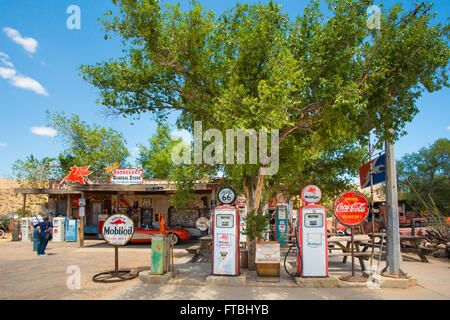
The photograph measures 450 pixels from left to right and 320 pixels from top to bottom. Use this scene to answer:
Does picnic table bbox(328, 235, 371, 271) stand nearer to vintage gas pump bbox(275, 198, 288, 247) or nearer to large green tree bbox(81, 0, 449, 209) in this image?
large green tree bbox(81, 0, 449, 209)

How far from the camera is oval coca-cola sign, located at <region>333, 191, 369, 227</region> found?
26.3ft

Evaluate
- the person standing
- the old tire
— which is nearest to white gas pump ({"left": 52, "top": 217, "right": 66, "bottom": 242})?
the person standing

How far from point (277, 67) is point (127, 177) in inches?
501

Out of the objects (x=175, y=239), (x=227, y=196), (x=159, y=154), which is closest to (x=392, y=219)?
(x=227, y=196)

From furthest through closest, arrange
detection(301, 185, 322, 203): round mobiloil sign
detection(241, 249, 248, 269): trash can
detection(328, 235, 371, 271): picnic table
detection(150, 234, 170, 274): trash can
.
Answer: detection(241, 249, 248, 269): trash can, detection(328, 235, 371, 271): picnic table, detection(301, 185, 322, 203): round mobiloil sign, detection(150, 234, 170, 274): trash can

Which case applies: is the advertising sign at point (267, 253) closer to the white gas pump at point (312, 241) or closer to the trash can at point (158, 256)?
the white gas pump at point (312, 241)

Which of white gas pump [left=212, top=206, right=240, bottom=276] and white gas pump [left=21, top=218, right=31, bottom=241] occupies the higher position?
white gas pump [left=212, top=206, right=240, bottom=276]

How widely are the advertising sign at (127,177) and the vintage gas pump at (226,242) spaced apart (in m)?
10.6

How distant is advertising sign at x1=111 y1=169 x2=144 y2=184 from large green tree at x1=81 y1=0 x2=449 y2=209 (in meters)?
8.75

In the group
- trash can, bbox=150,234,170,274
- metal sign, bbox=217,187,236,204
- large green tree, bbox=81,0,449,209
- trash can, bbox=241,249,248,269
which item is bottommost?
trash can, bbox=241,249,248,269

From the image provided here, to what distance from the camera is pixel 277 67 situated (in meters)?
7.42

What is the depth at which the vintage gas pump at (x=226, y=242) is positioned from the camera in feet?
26.1

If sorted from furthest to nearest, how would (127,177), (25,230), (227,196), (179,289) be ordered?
(25,230) → (127,177) → (227,196) → (179,289)

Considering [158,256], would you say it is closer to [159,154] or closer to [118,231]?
[118,231]
